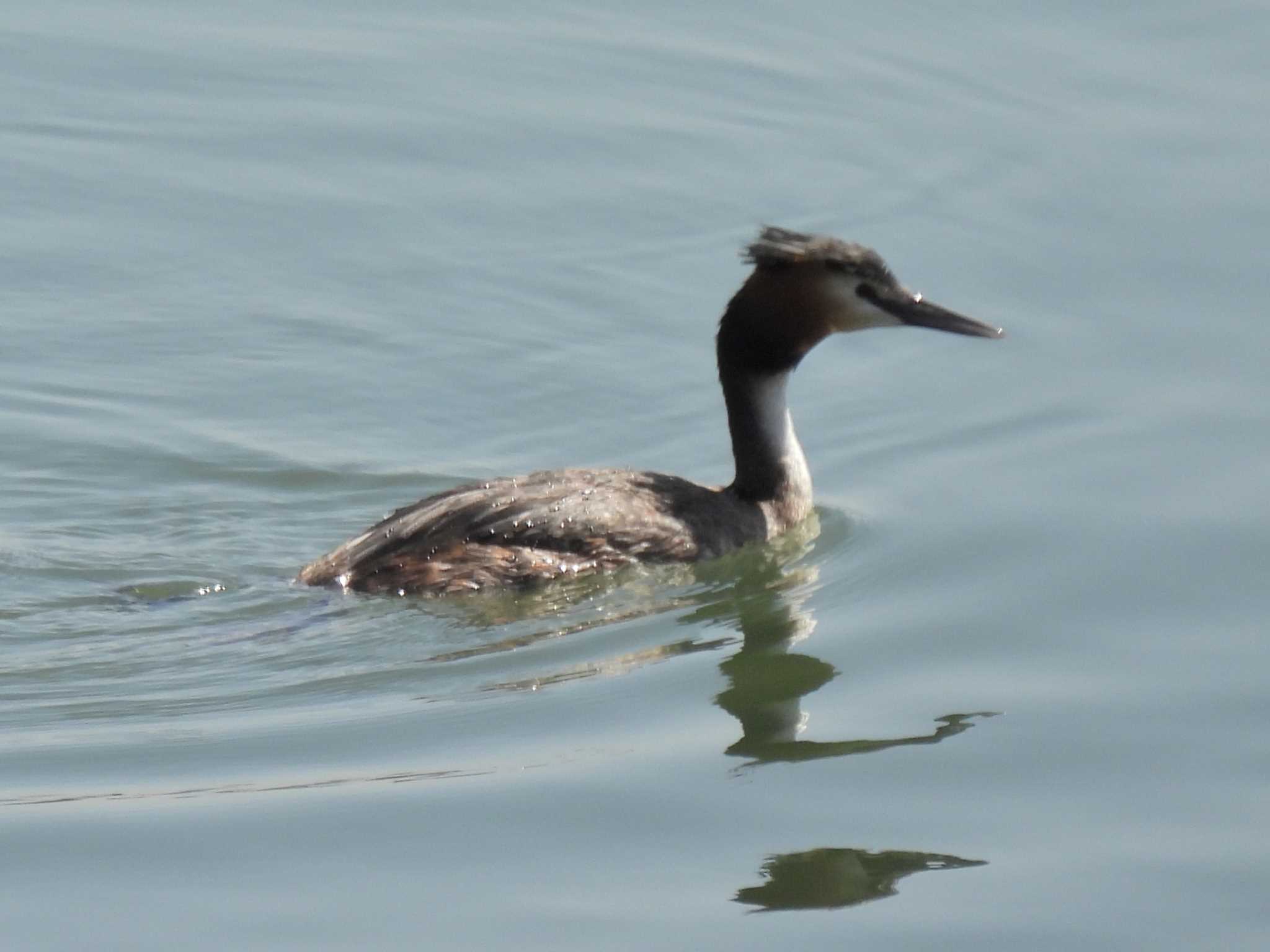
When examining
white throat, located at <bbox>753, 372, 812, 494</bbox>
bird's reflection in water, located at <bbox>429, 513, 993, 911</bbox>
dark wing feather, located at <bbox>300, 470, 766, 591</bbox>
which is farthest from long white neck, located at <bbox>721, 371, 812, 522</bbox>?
dark wing feather, located at <bbox>300, 470, 766, 591</bbox>

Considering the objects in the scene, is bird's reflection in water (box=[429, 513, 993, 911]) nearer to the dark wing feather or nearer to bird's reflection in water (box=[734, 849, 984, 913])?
bird's reflection in water (box=[734, 849, 984, 913])

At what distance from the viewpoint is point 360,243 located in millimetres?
12930

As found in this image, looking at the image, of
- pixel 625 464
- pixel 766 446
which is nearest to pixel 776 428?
pixel 766 446

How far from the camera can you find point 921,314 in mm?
9984

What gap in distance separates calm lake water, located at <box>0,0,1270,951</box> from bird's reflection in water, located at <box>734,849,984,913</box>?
2cm

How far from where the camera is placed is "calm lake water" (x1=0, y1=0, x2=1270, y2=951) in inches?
266

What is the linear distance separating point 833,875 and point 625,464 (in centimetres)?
453

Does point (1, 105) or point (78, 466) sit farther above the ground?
point (1, 105)

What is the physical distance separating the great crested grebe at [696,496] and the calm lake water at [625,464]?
148 millimetres

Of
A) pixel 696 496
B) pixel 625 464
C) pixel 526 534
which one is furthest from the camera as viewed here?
pixel 625 464

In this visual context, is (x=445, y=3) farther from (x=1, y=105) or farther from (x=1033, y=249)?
(x=1033, y=249)

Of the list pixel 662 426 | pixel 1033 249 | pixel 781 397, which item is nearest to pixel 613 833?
pixel 781 397

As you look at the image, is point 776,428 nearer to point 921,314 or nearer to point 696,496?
point 696,496

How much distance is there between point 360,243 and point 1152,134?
189 inches
